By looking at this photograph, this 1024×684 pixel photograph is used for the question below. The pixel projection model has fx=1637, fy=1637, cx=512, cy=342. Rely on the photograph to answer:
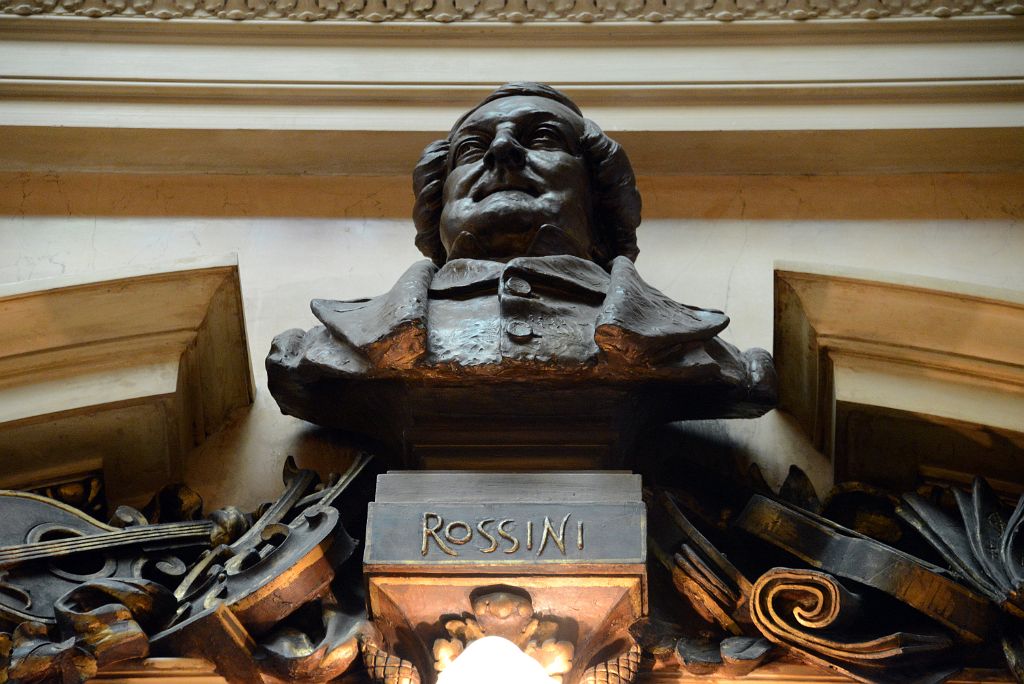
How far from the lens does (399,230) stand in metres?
4.65

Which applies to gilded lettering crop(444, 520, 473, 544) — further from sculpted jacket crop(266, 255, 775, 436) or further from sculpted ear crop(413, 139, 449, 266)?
sculpted ear crop(413, 139, 449, 266)

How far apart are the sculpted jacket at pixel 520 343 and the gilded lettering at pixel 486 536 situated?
1.01 ft

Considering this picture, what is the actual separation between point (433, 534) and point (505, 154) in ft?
3.43

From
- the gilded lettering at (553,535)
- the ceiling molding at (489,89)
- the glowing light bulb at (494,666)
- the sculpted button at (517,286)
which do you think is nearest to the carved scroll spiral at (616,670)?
the glowing light bulb at (494,666)

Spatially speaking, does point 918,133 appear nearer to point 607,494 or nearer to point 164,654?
point 607,494

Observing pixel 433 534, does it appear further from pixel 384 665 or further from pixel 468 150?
pixel 468 150

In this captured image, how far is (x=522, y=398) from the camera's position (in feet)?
10.8

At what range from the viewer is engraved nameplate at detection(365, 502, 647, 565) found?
302cm

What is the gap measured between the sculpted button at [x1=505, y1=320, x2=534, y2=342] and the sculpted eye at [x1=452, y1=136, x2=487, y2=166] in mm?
773

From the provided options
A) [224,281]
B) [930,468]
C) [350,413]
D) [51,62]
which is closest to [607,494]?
[350,413]

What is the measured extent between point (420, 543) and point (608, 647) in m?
0.40

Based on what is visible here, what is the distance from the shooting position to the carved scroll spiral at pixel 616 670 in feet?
9.89

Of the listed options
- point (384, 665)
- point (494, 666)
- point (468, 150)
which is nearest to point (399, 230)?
point (468, 150)

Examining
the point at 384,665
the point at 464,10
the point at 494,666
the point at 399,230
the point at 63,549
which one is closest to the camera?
the point at 494,666
